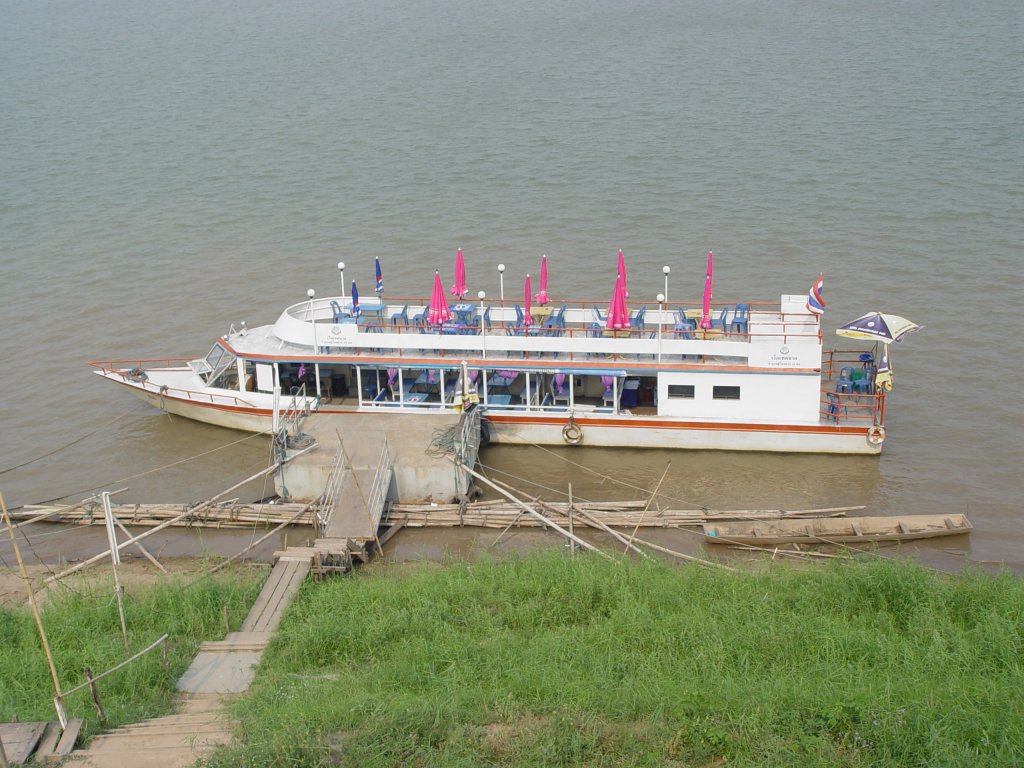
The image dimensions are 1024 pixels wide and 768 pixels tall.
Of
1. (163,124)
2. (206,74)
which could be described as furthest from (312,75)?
(163,124)

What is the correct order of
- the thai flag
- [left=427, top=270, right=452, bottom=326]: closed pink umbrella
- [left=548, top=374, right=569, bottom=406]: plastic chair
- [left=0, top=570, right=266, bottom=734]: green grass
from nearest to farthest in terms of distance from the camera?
[left=0, top=570, right=266, bottom=734]: green grass < the thai flag < [left=427, top=270, right=452, bottom=326]: closed pink umbrella < [left=548, top=374, right=569, bottom=406]: plastic chair

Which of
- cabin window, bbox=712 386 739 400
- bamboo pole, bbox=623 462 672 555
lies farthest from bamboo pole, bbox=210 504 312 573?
cabin window, bbox=712 386 739 400

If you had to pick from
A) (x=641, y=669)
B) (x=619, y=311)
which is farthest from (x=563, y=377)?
(x=641, y=669)

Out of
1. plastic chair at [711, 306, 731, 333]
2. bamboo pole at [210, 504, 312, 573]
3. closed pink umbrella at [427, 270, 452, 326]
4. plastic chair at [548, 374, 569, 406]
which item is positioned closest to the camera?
bamboo pole at [210, 504, 312, 573]

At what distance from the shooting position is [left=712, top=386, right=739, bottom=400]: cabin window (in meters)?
23.6

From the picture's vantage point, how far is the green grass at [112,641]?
520 inches

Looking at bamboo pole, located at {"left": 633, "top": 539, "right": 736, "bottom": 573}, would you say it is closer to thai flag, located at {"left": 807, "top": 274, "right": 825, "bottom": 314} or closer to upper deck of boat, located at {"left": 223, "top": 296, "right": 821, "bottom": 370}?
upper deck of boat, located at {"left": 223, "top": 296, "right": 821, "bottom": 370}

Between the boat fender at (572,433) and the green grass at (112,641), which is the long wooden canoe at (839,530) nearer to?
the boat fender at (572,433)

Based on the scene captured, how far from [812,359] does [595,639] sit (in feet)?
36.7

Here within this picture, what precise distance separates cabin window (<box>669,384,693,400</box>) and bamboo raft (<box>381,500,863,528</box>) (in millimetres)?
3734

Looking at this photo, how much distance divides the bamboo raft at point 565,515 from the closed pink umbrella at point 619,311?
493 cm

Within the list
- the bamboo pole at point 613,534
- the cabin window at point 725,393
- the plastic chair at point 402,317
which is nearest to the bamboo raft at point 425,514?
the bamboo pole at point 613,534

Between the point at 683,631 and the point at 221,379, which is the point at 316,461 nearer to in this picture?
the point at 221,379

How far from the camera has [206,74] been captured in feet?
220
